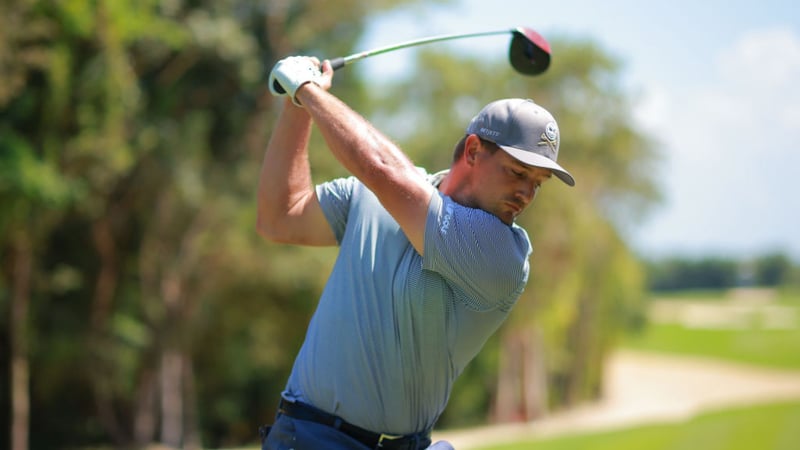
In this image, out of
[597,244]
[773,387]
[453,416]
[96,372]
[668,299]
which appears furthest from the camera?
[668,299]

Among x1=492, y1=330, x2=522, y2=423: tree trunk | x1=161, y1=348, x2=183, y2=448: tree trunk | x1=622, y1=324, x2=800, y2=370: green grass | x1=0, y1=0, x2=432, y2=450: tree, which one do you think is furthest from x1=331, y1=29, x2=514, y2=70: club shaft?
x1=622, y1=324, x2=800, y2=370: green grass

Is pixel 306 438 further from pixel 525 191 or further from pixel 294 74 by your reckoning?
pixel 294 74

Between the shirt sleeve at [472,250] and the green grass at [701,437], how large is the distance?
1037cm

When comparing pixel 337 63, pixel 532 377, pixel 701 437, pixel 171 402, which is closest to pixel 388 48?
pixel 337 63

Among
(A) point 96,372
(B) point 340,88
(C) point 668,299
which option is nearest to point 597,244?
(B) point 340,88

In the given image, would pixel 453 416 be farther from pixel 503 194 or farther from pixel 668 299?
pixel 668 299

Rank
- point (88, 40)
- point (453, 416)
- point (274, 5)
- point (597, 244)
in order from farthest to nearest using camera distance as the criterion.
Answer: point (453, 416), point (597, 244), point (274, 5), point (88, 40)

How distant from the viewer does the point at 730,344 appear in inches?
2052

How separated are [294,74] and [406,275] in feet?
2.19

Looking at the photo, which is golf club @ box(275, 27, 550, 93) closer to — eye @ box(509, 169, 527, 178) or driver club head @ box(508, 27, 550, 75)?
driver club head @ box(508, 27, 550, 75)

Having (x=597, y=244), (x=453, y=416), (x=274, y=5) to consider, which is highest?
(x=274, y=5)

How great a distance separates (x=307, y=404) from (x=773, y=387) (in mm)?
38527

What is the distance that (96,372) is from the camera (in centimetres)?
2003

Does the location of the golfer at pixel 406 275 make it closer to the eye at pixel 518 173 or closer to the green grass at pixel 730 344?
the eye at pixel 518 173
